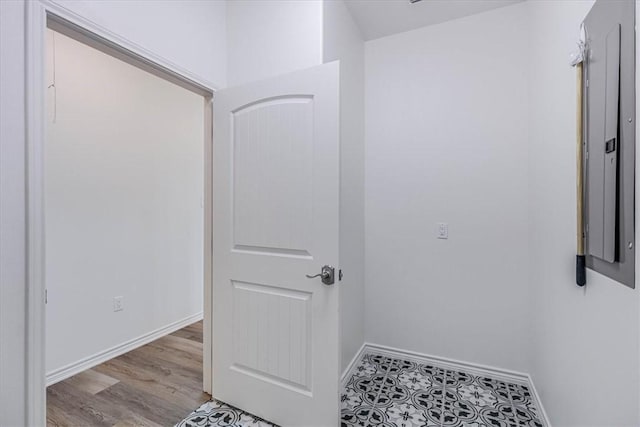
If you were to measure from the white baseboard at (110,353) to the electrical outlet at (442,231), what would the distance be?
2635 mm

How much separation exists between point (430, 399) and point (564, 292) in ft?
3.47

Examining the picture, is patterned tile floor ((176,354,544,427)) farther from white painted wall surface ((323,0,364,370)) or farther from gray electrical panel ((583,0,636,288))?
gray electrical panel ((583,0,636,288))

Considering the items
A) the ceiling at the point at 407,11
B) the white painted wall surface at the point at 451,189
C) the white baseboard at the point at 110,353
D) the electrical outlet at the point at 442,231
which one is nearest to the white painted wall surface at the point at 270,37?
the ceiling at the point at 407,11

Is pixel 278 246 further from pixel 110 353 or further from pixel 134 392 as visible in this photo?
pixel 110 353

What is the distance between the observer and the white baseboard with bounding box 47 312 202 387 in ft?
6.95

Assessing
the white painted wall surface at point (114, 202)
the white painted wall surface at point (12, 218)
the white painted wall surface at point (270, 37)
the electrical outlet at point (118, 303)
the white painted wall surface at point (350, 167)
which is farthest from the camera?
the electrical outlet at point (118, 303)

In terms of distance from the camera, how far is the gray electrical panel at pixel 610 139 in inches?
33.3

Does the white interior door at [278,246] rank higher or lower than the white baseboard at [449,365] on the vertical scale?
higher

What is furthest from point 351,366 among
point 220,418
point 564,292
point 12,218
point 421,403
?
point 12,218

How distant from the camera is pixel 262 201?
5.49 feet

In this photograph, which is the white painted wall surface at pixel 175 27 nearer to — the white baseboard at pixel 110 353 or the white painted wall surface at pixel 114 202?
the white painted wall surface at pixel 114 202

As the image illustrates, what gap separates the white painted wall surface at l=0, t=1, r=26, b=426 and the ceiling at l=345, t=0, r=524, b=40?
1817mm

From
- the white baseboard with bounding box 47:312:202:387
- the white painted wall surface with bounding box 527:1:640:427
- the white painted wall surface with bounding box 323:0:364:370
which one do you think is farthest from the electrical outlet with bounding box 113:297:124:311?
the white painted wall surface with bounding box 527:1:640:427

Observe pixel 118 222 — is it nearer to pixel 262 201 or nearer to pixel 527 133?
pixel 262 201
